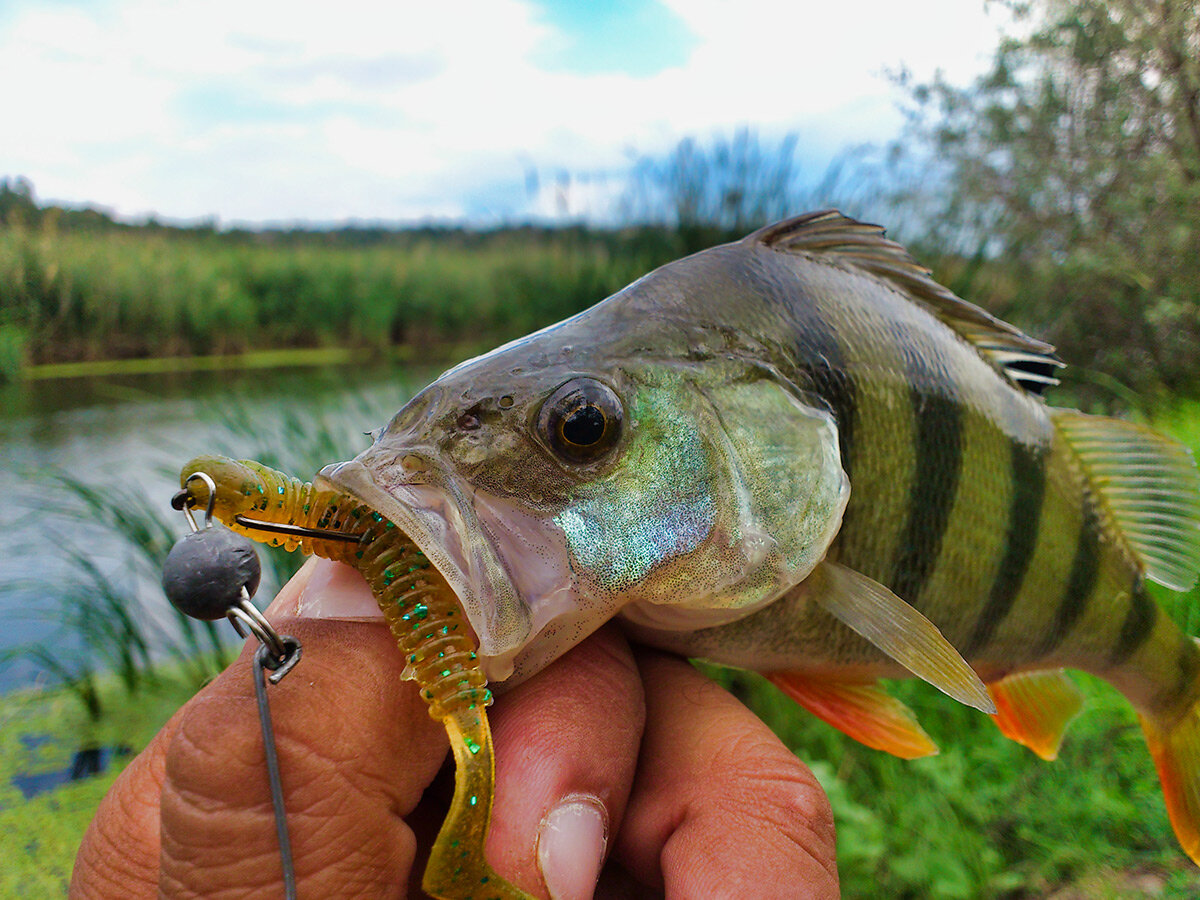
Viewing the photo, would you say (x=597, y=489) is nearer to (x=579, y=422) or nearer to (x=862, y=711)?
(x=579, y=422)

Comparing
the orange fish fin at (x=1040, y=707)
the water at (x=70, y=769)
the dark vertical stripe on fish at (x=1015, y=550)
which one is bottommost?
the water at (x=70, y=769)

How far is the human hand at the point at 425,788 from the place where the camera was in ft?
1.90

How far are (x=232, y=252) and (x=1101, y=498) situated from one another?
31.3 ft

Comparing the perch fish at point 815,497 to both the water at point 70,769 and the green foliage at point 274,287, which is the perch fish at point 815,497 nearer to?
the water at point 70,769

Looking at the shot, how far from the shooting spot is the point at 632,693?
0.85m

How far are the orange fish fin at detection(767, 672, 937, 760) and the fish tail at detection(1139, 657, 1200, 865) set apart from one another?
58 centimetres

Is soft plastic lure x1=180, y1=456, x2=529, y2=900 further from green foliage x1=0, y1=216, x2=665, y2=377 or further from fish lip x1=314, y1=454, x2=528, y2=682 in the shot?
green foliage x1=0, y1=216, x2=665, y2=377

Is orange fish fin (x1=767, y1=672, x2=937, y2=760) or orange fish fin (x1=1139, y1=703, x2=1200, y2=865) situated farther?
orange fish fin (x1=1139, y1=703, x2=1200, y2=865)

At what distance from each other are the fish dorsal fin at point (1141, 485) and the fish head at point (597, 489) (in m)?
0.59

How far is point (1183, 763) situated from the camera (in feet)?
4.26

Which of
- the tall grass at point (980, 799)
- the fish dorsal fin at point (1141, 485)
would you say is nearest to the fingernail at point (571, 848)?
the fish dorsal fin at point (1141, 485)

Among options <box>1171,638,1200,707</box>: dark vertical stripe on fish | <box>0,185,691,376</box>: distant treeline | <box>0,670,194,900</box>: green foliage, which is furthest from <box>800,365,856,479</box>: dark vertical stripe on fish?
<box>0,185,691,376</box>: distant treeline

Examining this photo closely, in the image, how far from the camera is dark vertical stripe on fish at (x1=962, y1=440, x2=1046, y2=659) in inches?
42.4

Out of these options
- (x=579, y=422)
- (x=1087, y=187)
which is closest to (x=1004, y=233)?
(x=1087, y=187)
